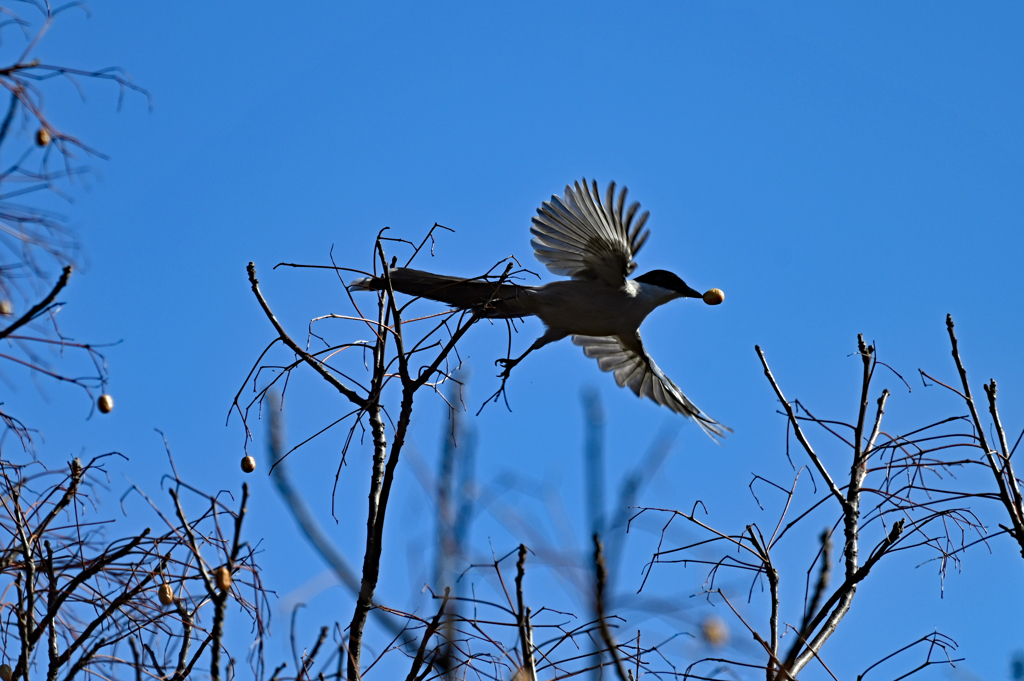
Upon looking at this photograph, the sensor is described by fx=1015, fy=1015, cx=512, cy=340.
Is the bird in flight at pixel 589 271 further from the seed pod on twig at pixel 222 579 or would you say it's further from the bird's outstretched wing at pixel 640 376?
the seed pod on twig at pixel 222 579

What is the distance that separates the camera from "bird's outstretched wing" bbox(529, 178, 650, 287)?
4984mm

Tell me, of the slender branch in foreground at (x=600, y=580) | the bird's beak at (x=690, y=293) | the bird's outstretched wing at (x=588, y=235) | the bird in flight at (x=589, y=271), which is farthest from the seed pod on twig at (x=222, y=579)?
the bird's beak at (x=690, y=293)

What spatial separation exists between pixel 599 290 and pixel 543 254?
1.18 ft

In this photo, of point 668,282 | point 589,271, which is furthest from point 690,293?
point 589,271

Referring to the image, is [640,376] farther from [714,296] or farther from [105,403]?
[105,403]

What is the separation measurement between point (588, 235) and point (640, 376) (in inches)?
49.0

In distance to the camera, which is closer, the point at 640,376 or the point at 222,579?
the point at 222,579

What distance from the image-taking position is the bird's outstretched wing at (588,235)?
16.4 ft

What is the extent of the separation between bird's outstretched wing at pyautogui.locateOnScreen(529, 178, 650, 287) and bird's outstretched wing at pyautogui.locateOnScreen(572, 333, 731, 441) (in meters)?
0.75

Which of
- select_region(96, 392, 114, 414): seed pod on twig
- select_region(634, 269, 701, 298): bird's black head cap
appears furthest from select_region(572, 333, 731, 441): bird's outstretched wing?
select_region(96, 392, 114, 414): seed pod on twig

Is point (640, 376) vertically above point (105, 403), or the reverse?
point (640, 376)

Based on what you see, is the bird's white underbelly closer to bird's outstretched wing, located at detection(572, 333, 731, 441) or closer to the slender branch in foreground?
bird's outstretched wing, located at detection(572, 333, 731, 441)

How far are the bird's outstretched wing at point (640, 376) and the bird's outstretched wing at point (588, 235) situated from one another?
0.75 metres

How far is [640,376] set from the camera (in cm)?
598
